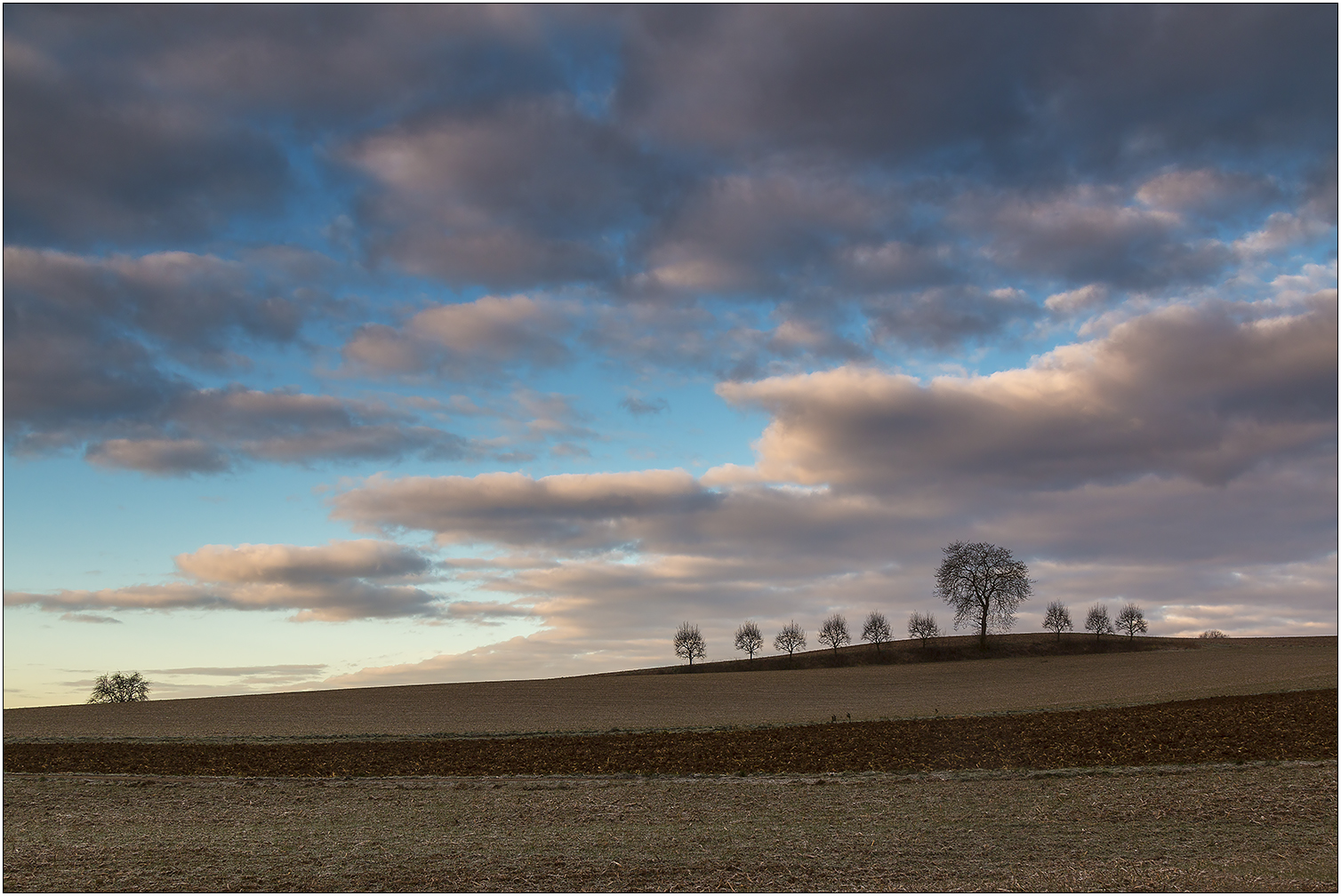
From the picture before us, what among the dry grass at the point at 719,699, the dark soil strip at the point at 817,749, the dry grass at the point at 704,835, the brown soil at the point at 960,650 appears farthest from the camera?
the brown soil at the point at 960,650

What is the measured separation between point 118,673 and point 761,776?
111125mm

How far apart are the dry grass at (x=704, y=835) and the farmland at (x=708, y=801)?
0.09 m

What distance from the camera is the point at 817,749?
1188 inches

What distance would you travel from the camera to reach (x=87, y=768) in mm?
30484

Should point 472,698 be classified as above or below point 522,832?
below

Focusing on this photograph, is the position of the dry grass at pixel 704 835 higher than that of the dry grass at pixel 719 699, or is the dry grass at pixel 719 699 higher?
the dry grass at pixel 704 835

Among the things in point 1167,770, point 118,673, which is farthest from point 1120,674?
point 118,673

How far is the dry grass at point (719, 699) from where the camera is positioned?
152 feet

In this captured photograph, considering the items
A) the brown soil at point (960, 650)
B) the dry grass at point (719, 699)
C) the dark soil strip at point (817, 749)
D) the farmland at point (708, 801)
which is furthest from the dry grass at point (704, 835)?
the brown soil at point (960, 650)

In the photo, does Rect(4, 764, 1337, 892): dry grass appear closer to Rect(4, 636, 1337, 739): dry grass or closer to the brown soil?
Rect(4, 636, 1337, 739): dry grass

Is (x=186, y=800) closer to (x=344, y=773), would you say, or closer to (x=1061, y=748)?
(x=344, y=773)

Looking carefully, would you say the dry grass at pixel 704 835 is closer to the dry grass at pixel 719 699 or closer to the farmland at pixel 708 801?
the farmland at pixel 708 801

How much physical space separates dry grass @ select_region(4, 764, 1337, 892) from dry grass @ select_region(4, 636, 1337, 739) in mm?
19457

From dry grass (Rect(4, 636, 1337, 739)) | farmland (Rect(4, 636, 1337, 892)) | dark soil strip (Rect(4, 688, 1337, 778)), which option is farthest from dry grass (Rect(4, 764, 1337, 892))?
dry grass (Rect(4, 636, 1337, 739))
